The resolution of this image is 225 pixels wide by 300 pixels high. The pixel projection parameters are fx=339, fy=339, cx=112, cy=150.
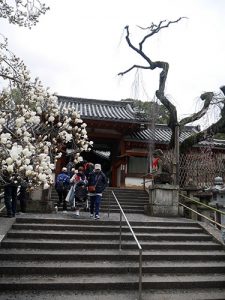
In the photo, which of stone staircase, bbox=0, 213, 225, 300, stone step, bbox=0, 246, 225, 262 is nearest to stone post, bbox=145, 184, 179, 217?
stone staircase, bbox=0, 213, 225, 300

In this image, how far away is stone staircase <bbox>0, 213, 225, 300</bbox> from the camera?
21.7ft

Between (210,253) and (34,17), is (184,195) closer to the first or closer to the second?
(210,253)

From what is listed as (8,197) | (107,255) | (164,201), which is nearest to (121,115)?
(164,201)

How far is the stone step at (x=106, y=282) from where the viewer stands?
652cm

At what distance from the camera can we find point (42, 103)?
6145mm

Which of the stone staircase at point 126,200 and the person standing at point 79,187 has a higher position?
the person standing at point 79,187

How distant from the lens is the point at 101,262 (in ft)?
25.3

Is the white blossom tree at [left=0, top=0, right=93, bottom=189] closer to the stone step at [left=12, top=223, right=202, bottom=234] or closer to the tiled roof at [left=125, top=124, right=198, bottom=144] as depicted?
the stone step at [left=12, top=223, right=202, bottom=234]

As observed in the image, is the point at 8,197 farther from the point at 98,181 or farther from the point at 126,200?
the point at 126,200

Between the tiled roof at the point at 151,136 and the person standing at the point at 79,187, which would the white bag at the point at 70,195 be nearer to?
the person standing at the point at 79,187

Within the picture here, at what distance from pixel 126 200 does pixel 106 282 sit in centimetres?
770

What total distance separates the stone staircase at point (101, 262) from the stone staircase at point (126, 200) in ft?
10.6

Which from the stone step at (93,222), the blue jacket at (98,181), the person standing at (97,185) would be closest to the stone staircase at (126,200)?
the person standing at (97,185)

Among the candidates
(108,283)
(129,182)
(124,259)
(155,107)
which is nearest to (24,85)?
(108,283)
